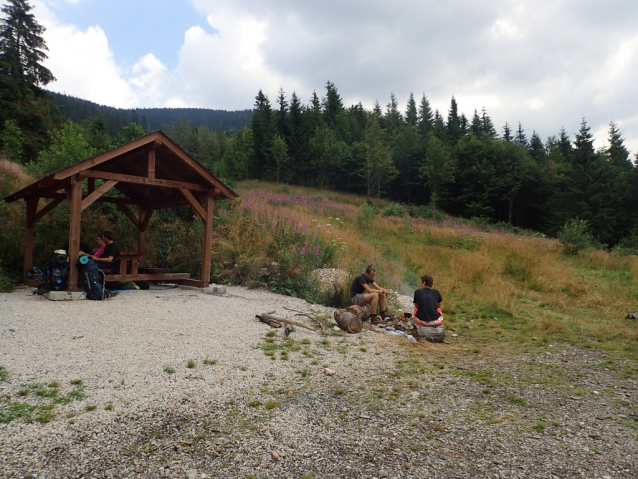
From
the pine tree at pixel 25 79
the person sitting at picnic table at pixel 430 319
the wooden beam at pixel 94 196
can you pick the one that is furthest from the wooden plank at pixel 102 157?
the pine tree at pixel 25 79

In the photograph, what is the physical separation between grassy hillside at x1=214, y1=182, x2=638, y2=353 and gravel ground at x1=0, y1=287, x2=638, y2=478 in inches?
74.1

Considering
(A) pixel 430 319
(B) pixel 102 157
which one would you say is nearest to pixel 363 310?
(A) pixel 430 319

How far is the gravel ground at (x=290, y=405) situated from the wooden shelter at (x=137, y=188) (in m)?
2.78

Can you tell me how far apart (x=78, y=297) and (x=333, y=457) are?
7.09 metres

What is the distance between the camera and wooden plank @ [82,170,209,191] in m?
8.62

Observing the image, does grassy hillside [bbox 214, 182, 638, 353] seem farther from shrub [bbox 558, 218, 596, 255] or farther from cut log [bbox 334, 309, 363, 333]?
cut log [bbox 334, 309, 363, 333]

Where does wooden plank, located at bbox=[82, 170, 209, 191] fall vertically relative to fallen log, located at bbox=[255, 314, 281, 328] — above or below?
above

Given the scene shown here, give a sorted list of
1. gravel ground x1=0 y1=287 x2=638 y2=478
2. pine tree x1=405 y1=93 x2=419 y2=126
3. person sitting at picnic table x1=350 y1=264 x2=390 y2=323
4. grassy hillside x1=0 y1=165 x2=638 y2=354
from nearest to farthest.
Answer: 1. gravel ground x1=0 y1=287 x2=638 y2=478
2. person sitting at picnic table x1=350 y1=264 x2=390 y2=323
3. grassy hillside x1=0 y1=165 x2=638 y2=354
4. pine tree x1=405 y1=93 x2=419 y2=126

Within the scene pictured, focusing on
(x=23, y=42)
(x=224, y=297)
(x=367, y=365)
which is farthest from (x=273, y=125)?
(x=367, y=365)

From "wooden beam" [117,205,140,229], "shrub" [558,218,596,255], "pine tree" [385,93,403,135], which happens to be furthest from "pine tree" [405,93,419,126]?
"wooden beam" [117,205,140,229]

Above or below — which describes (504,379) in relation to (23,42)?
below

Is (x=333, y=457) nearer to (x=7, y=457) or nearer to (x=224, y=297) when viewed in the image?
(x=7, y=457)

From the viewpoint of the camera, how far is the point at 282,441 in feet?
11.0

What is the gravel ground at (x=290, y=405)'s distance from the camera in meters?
3.04
